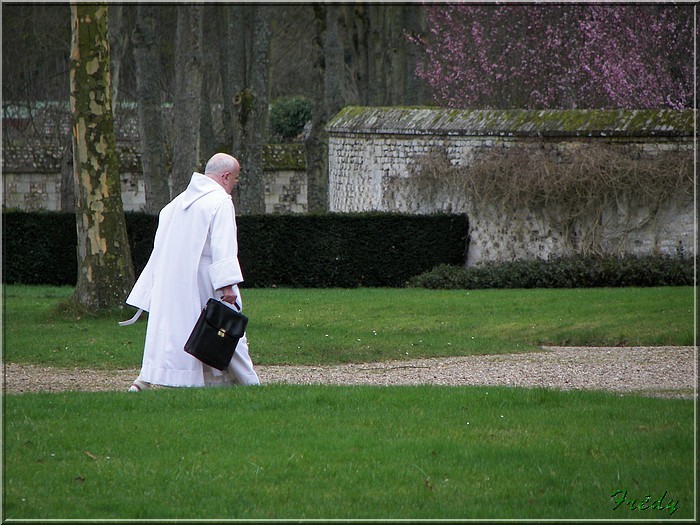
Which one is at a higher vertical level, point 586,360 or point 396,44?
point 396,44

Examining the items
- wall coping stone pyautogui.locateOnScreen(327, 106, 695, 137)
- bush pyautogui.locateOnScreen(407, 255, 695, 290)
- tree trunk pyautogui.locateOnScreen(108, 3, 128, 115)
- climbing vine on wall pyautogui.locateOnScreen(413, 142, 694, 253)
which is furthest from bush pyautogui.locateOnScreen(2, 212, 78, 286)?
climbing vine on wall pyautogui.locateOnScreen(413, 142, 694, 253)

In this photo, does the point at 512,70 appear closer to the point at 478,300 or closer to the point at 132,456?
the point at 478,300

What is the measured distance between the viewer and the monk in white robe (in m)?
7.80

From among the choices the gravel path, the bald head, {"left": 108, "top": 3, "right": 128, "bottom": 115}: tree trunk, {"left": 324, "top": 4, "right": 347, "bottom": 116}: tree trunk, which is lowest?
the gravel path

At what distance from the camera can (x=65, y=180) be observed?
2302 centimetres

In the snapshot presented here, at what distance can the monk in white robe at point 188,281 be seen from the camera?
25.6 ft

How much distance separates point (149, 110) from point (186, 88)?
86cm

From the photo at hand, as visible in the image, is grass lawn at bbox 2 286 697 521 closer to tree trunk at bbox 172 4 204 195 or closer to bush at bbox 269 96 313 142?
tree trunk at bbox 172 4 204 195

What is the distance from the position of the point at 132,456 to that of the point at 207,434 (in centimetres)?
57

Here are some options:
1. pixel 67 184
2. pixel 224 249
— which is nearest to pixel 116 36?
pixel 67 184

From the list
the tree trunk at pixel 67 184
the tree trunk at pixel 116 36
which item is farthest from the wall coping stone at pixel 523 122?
the tree trunk at pixel 116 36

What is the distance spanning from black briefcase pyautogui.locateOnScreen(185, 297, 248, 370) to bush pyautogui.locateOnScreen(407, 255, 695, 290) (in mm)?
10571

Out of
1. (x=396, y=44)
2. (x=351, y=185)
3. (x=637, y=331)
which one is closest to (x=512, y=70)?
(x=396, y=44)

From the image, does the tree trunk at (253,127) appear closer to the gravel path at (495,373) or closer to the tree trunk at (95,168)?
the tree trunk at (95,168)
